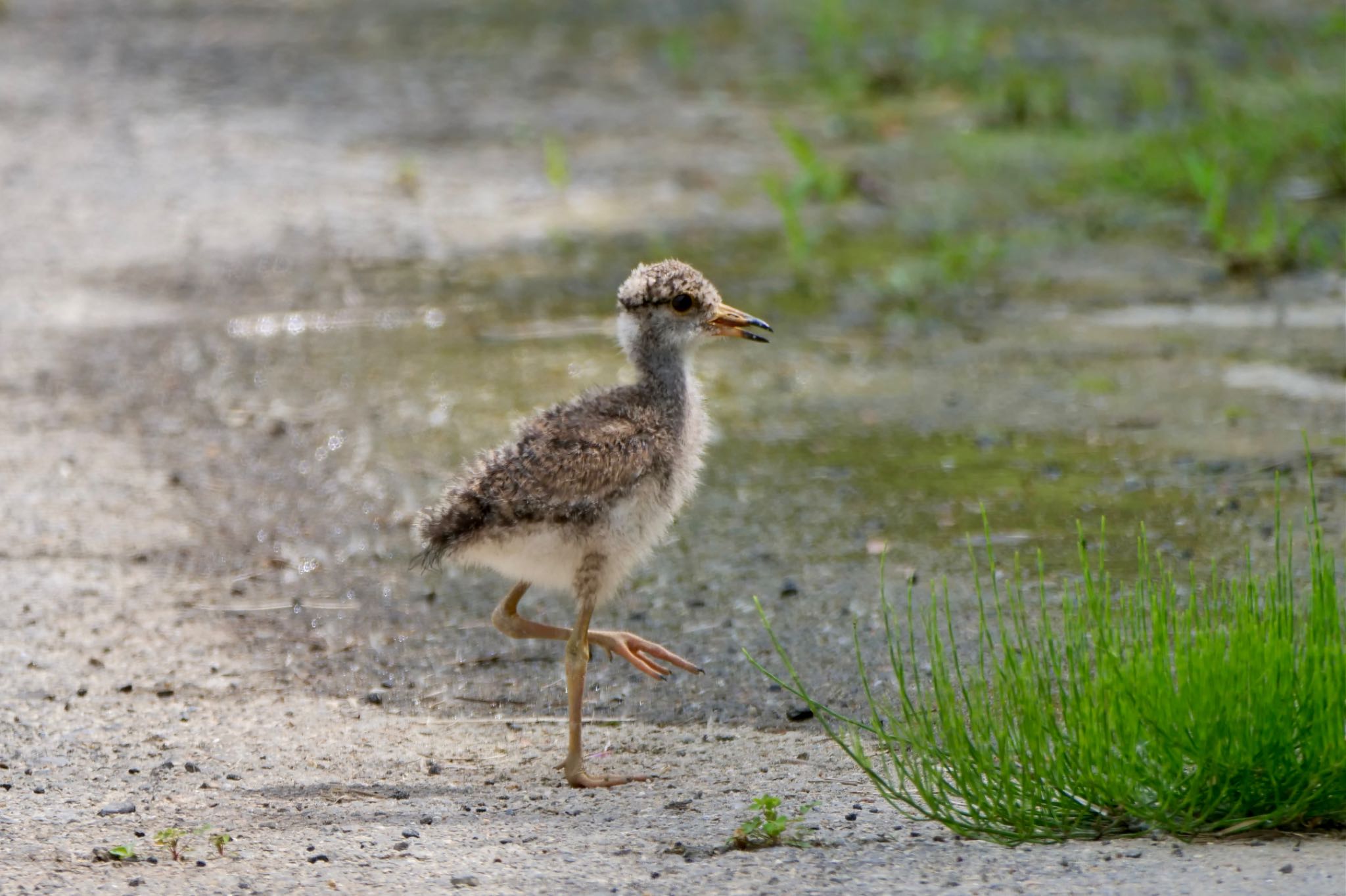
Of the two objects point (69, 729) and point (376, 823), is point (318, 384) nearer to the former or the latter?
point (69, 729)

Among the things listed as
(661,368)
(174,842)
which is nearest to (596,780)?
(174,842)

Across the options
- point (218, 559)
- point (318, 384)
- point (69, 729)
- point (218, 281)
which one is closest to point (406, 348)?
point (318, 384)

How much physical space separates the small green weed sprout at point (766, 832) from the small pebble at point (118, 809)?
1437 mm

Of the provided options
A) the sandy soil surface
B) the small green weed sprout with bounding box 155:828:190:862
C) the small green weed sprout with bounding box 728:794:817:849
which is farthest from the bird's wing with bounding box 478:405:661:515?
the small green weed sprout with bounding box 155:828:190:862

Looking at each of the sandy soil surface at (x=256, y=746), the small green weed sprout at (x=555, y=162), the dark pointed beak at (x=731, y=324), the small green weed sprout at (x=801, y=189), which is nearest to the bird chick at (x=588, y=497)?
the dark pointed beak at (x=731, y=324)

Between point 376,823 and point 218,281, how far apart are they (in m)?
5.74

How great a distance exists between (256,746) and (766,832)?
1.53 meters

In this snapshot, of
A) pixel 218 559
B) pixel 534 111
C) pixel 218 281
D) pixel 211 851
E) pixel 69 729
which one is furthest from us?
pixel 534 111

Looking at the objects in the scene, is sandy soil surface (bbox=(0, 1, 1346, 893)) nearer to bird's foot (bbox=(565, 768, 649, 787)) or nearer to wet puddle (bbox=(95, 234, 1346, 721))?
bird's foot (bbox=(565, 768, 649, 787))

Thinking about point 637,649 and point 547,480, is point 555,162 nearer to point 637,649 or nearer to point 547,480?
point 637,649

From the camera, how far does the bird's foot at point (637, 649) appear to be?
16.6 ft

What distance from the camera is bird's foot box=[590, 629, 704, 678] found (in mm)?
5066

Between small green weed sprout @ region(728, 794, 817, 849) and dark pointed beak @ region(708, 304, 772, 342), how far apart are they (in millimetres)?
1844

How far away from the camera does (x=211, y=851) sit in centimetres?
400
